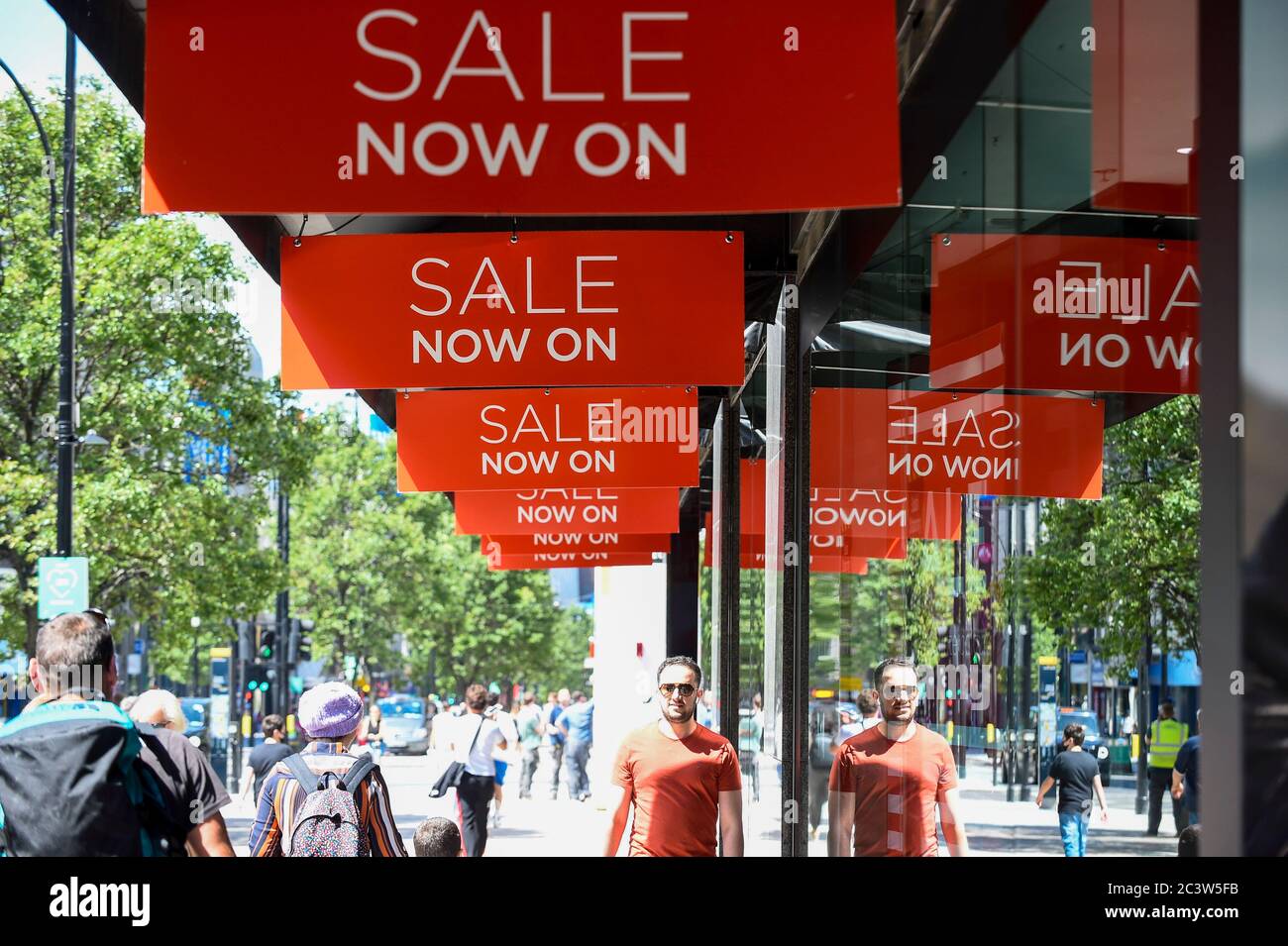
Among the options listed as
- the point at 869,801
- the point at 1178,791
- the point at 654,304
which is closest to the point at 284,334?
the point at 654,304

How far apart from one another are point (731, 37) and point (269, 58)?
3.52 feet

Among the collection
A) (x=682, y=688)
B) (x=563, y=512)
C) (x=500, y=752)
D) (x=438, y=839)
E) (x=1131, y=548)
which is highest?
(x=563, y=512)

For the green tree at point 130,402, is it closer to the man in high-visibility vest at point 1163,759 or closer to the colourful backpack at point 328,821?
the colourful backpack at point 328,821

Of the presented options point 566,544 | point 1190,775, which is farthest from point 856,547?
point 566,544

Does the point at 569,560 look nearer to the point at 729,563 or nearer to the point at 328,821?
the point at 729,563

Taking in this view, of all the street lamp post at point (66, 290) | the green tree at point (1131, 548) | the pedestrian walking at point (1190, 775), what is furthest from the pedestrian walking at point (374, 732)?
the pedestrian walking at point (1190, 775)

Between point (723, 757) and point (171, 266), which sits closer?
point (171, 266)

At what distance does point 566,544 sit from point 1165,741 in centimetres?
1116

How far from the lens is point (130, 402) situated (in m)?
4.14

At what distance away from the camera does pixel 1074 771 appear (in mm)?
3535

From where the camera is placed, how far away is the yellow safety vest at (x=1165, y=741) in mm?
2998

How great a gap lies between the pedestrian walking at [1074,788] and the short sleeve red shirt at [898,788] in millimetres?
547

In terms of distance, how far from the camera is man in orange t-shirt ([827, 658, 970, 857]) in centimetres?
449

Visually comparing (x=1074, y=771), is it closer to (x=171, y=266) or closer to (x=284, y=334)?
(x=171, y=266)
